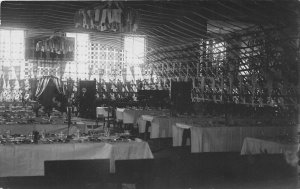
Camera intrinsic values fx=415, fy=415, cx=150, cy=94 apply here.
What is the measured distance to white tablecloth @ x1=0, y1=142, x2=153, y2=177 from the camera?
5129mm

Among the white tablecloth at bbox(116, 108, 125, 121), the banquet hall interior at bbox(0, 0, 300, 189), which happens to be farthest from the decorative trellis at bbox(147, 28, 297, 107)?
the white tablecloth at bbox(116, 108, 125, 121)

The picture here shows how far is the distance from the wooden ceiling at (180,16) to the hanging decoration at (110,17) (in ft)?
16.6

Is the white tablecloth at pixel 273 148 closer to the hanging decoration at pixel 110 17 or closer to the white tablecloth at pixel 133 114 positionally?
the hanging decoration at pixel 110 17

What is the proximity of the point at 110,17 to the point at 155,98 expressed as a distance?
8.23 metres

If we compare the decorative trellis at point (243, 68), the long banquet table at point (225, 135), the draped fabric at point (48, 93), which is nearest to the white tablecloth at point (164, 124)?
the long banquet table at point (225, 135)

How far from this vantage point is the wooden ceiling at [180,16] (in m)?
11.4

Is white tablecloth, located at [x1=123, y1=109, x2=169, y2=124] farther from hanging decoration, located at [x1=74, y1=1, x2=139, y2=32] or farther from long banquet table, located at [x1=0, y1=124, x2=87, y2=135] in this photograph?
hanging decoration, located at [x1=74, y1=1, x2=139, y2=32]

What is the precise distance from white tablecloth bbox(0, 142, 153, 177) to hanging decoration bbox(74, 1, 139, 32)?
1.52 metres

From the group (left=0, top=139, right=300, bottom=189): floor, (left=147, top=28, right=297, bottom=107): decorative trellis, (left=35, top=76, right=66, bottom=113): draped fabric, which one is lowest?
(left=0, top=139, right=300, bottom=189): floor

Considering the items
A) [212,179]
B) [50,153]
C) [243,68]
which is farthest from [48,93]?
[243,68]

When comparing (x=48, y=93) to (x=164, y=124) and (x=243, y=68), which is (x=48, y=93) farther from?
(x=243, y=68)

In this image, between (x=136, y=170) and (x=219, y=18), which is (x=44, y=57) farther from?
(x=136, y=170)

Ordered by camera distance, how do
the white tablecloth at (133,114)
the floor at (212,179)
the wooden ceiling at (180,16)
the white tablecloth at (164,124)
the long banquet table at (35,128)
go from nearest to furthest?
the floor at (212,179) → the long banquet table at (35,128) → the white tablecloth at (164,124) → the wooden ceiling at (180,16) → the white tablecloth at (133,114)

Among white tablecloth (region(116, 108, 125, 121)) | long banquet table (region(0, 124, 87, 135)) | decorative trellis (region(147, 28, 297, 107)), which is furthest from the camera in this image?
white tablecloth (region(116, 108, 125, 121))
